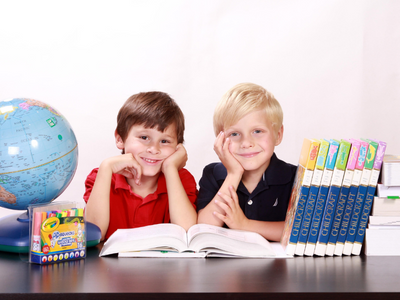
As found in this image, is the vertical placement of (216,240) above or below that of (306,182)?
below

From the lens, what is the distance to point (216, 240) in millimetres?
1094

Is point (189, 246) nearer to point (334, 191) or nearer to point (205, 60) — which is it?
point (334, 191)

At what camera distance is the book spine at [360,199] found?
1.07 metres

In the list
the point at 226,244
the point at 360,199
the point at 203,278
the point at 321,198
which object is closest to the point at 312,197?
the point at 321,198

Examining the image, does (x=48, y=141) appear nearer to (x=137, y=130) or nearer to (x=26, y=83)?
(x=137, y=130)

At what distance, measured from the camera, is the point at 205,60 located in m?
2.74

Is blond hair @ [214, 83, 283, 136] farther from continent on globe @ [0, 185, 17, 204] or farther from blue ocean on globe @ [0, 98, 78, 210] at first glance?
continent on globe @ [0, 185, 17, 204]

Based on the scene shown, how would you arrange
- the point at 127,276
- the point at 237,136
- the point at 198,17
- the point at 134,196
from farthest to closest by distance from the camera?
the point at 198,17
the point at 134,196
the point at 237,136
the point at 127,276

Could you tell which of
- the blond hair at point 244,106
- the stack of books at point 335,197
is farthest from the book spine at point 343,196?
the blond hair at point 244,106

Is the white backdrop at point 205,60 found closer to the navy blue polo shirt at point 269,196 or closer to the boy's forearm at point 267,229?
the navy blue polo shirt at point 269,196

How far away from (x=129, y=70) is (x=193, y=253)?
6.42ft

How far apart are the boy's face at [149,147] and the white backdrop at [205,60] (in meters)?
1.14

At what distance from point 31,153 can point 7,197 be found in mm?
156

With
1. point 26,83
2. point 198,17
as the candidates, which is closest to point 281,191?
point 198,17
